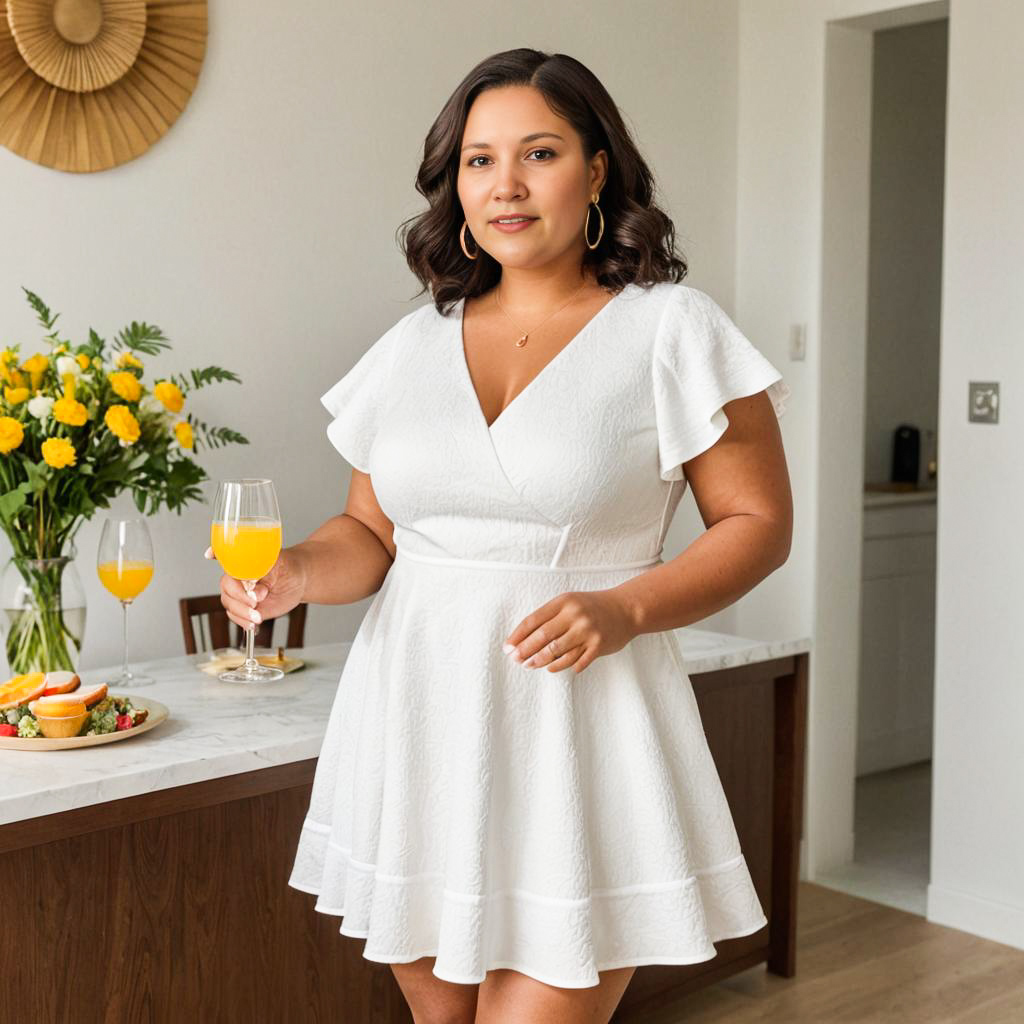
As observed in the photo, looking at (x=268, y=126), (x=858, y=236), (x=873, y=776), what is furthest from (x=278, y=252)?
(x=873, y=776)

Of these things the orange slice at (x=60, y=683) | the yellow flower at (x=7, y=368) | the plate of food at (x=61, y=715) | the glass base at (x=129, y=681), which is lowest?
the glass base at (x=129, y=681)

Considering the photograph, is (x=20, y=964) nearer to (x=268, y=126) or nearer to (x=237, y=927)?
(x=237, y=927)

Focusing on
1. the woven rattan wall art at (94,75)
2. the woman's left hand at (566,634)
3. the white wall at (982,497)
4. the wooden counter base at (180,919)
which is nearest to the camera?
the woman's left hand at (566,634)

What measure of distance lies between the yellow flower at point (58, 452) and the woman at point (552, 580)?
22.5 inches

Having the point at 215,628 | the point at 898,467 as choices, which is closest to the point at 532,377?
the point at 215,628

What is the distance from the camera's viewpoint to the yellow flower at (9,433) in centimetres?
193

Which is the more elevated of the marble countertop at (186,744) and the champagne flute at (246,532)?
the champagne flute at (246,532)

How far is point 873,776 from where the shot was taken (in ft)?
14.6

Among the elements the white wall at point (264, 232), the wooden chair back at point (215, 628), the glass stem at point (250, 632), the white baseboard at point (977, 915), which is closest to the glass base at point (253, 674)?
the glass stem at point (250, 632)

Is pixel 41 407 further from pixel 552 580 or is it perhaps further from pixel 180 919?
pixel 552 580

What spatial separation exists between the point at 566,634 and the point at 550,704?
0.16 metres

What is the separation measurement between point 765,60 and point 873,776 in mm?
2306

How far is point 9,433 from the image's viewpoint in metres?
1.94

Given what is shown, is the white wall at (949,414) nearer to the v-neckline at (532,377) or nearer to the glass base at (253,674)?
the v-neckline at (532,377)
